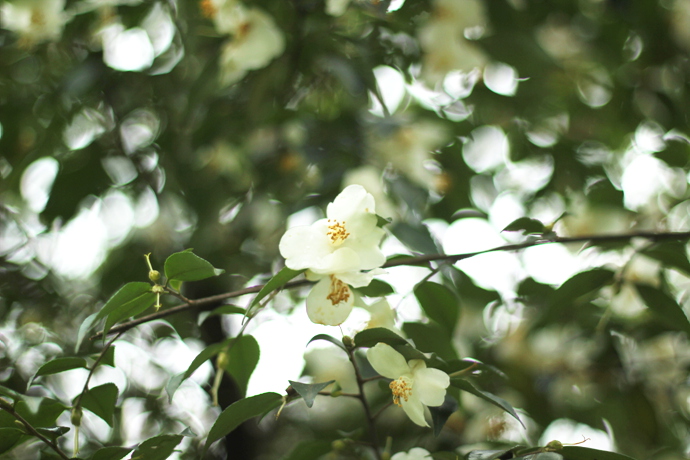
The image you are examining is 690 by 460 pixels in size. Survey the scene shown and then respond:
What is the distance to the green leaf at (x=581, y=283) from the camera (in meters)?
0.79

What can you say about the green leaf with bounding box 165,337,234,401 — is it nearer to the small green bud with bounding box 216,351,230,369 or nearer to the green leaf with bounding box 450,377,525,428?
the small green bud with bounding box 216,351,230,369

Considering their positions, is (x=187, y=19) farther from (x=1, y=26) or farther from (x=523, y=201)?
(x=523, y=201)

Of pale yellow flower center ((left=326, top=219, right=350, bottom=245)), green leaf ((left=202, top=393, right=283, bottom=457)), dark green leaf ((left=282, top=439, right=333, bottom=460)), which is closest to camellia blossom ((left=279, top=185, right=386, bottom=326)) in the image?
pale yellow flower center ((left=326, top=219, right=350, bottom=245))

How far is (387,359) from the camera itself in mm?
642

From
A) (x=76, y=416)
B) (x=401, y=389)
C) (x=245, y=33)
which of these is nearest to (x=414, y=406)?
(x=401, y=389)

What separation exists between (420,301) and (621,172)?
3.67ft

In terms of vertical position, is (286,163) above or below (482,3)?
below

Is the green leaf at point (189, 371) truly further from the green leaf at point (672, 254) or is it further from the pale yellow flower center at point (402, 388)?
the green leaf at point (672, 254)

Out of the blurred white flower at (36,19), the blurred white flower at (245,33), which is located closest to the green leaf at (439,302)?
the blurred white flower at (245,33)

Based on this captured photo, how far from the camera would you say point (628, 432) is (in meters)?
1.23

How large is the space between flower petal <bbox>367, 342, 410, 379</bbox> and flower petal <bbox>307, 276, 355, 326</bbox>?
2.0 inches

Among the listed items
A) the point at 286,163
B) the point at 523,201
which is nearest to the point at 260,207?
the point at 286,163

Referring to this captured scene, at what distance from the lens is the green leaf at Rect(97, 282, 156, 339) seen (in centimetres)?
59

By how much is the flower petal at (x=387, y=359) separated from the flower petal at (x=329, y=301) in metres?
0.05
